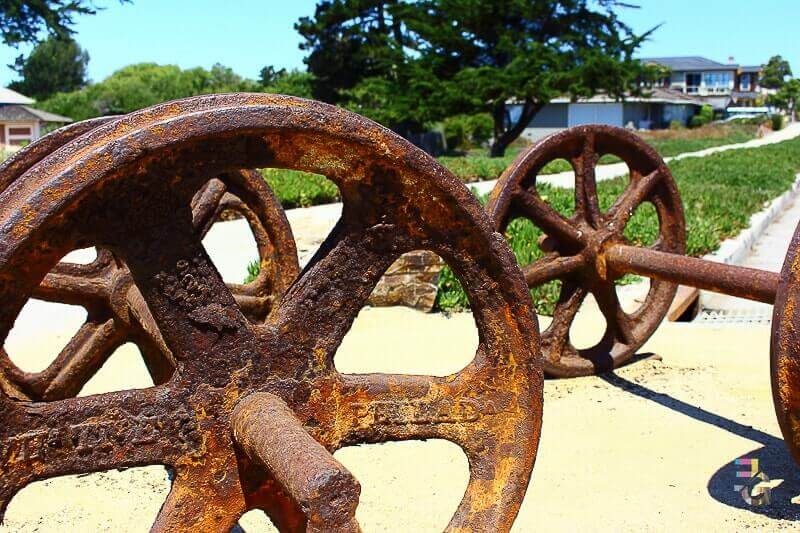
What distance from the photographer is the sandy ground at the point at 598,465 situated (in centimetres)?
318

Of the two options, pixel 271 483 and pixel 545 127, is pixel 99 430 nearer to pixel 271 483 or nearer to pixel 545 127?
pixel 271 483

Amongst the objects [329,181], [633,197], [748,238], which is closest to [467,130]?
[329,181]

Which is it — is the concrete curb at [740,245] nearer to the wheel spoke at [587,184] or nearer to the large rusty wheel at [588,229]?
the large rusty wheel at [588,229]

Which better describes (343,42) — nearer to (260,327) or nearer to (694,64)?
(260,327)

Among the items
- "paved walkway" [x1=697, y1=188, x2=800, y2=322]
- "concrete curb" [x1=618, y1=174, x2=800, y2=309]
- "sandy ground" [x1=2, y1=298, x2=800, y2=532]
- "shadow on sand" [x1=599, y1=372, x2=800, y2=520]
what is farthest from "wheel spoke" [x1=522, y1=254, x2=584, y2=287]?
"paved walkway" [x1=697, y1=188, x2=800, y2=322]

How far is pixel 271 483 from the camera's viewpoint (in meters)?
1.95

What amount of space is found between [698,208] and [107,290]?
27.9ft

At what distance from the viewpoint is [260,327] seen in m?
1.87

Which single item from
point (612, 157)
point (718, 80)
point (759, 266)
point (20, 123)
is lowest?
point (759, 266)

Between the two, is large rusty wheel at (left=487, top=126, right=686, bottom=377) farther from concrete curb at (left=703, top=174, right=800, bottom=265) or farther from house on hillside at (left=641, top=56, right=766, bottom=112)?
house on hillside at (left=641, top=56, right=766, bottom=112)

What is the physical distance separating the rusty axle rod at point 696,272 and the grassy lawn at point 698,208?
6.15 feet

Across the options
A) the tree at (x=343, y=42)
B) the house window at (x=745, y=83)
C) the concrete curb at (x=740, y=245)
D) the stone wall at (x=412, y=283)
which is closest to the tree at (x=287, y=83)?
the tree at (x=343, y=42)

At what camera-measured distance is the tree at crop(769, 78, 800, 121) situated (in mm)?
81875

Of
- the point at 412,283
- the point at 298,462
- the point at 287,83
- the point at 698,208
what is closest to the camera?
the point at 298,462
